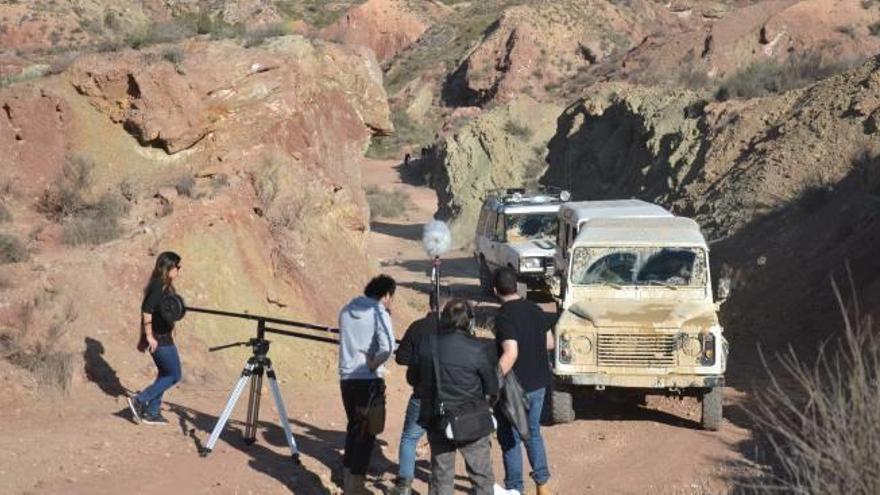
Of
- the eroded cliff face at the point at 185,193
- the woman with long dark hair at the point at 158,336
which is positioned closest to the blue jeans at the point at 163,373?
the woman with long dark hair at the point at 158,336

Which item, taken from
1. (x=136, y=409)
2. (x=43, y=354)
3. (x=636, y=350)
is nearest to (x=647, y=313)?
(x=636, y=350)

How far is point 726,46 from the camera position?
51312 mm

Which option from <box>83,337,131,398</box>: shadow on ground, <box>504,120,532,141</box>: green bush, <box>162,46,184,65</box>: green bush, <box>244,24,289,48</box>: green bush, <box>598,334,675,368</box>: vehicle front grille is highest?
<box>504,120,532,141</box>: green bush

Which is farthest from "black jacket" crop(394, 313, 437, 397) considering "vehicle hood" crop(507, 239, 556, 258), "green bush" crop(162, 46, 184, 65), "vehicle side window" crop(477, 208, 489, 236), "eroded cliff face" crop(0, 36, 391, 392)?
"vehicle side window" crop(477, 208, 489, 236)

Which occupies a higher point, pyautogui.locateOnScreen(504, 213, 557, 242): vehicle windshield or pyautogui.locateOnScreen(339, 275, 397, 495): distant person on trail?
pyautogui.locateOnScreen(504, 213, 557, 242): vehicle windshield

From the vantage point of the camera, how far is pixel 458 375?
23.9 ft

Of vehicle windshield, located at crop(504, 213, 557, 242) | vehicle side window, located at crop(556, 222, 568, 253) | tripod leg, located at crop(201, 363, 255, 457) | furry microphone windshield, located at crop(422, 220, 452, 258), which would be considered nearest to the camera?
tripod leg, located at crop(201, 363, 255, 457)

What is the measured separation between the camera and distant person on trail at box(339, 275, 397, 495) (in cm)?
859

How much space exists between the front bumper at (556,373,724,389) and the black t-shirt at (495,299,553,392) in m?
3.31

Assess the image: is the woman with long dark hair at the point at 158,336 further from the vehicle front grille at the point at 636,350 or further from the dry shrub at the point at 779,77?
the dry shrub at the point at 779,77

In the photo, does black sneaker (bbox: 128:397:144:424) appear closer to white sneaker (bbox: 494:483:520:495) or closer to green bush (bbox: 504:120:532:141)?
white sneaker (bbox: 494:483:520:495)

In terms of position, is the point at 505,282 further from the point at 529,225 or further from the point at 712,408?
the point at 529,225

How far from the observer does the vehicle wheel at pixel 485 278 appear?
25062 millimetres

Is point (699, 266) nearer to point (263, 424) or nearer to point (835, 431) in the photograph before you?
point (263, 424)
